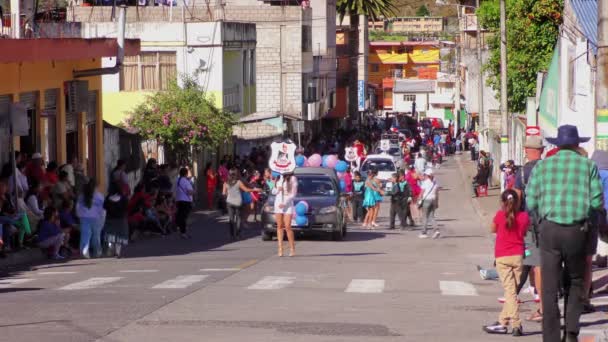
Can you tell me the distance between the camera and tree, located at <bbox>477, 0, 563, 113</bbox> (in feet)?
156

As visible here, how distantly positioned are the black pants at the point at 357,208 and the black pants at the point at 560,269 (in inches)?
1056

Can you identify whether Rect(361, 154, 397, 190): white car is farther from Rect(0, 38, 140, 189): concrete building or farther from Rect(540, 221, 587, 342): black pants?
Rect(540, 221, 587, 342): black pants

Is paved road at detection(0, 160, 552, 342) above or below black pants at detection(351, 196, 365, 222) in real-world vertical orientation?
below

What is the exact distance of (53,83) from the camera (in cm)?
3219

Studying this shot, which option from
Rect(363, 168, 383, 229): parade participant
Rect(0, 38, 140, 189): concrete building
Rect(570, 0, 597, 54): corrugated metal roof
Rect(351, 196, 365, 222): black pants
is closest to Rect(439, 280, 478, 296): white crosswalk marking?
Rect(570, 0, 597, 54): corrugated metal roof

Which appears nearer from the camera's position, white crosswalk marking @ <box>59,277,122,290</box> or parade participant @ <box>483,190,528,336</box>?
parade participant @ <box>483,190,528,336</box>

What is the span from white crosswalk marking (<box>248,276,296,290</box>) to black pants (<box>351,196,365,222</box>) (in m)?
19.2

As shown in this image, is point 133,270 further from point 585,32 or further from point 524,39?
point 524,39

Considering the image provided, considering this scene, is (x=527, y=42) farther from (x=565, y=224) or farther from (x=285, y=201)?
(x=565, y=224)

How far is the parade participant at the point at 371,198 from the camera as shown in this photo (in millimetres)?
35125

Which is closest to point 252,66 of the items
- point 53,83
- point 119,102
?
point 119,102

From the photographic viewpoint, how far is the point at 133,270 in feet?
65.8

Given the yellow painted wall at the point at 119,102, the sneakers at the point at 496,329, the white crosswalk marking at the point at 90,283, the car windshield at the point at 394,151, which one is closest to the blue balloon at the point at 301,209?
the white crosswalk marking at the point at 90,283

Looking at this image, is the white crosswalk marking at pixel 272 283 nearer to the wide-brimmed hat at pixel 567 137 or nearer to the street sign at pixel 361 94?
the wide-brimmed hat at pixel 567 137
